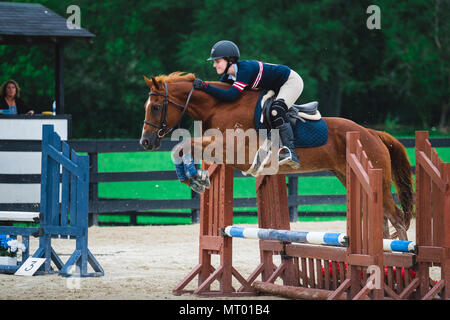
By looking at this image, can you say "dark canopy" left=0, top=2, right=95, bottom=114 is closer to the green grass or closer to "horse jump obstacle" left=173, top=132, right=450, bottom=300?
the green grass

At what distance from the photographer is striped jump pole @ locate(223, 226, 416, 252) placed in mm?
5004

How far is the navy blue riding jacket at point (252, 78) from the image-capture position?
600 centimetres

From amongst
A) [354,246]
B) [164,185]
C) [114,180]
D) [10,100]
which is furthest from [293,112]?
[164,185]

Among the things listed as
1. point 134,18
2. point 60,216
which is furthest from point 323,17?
point 60,216

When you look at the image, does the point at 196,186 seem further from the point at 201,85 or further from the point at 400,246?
the point at 400,246

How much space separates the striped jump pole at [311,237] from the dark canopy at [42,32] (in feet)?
22.4

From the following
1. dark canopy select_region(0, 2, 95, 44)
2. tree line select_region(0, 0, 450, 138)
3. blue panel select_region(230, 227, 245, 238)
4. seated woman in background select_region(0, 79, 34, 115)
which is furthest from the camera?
tree line select_region(0, 0, 450, 138)

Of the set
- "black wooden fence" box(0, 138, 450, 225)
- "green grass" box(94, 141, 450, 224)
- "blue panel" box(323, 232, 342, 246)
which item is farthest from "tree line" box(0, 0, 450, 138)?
"blue panel" box(323, 232, 342, 246)

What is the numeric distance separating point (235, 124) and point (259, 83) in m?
0.42

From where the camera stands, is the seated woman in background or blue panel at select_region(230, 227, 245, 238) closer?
blue panel at select_region(230, 227, 245, 238)

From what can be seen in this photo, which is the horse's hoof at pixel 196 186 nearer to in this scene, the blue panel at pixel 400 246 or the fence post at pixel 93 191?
the blue panel at pixel 400 246

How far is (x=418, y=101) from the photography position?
1329 inches

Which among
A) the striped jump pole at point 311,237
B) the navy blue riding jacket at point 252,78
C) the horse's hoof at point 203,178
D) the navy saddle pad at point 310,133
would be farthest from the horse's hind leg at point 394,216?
the horse's hoof at point 203,178
